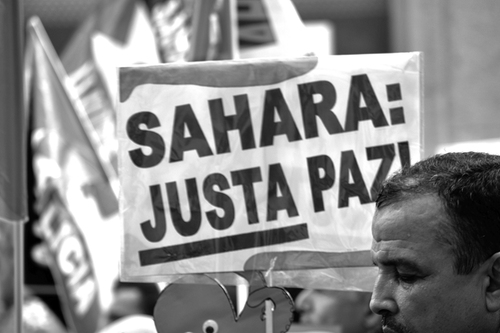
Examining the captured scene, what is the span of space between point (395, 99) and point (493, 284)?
0.83 metres

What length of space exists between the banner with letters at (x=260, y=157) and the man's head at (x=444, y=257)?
656 millimetres

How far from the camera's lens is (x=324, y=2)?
10773 millimetres

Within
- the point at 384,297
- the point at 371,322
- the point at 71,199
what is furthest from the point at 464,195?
the point at 71,199

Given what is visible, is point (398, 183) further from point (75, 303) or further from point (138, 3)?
point (138, 3)

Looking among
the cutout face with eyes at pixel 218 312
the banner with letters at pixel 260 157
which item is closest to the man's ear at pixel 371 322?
the banner with letters at pixel 260 157

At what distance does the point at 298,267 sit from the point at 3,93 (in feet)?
3.28

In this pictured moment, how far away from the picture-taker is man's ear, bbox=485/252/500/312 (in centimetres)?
139

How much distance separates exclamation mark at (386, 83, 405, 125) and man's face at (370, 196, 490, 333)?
710 millimetres

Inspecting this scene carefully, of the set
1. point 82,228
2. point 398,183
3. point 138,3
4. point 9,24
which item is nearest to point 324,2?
point 138,3

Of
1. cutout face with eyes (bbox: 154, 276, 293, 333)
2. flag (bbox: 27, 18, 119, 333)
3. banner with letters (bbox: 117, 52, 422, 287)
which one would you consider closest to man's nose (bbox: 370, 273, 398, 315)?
cutout face with eyes (bbox: 154, 276, 293, 333)

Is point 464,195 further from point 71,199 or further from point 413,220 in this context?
point 71,199

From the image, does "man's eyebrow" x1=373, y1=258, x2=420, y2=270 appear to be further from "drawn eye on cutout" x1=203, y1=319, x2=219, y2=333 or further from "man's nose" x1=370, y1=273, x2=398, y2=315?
"drawn eye on cutout" x1=203, y1=319, x2=219, y2=333

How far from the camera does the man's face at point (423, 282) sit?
1387 millimetres

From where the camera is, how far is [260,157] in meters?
2.12
